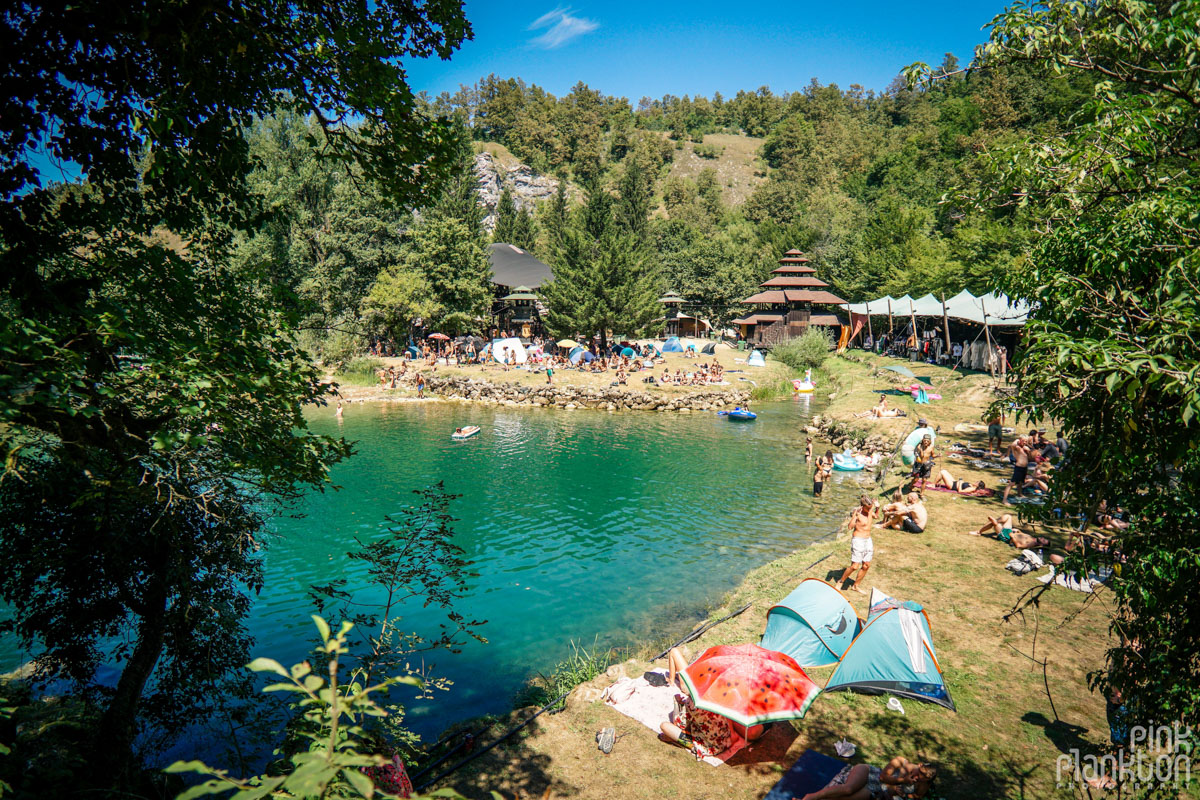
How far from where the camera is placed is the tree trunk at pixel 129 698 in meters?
6.32

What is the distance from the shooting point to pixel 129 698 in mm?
6535

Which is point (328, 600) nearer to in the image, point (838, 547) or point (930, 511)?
point (838, 547)

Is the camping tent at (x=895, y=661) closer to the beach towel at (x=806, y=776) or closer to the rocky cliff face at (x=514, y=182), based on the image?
the beach towel at (x=806, y=776)

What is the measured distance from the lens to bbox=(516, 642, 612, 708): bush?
9.36 m

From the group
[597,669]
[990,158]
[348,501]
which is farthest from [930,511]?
[348,501]

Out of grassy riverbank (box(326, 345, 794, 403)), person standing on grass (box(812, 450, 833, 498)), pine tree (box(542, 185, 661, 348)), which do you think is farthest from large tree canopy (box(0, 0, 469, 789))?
pine tree (box(542, 185, 661, 348))

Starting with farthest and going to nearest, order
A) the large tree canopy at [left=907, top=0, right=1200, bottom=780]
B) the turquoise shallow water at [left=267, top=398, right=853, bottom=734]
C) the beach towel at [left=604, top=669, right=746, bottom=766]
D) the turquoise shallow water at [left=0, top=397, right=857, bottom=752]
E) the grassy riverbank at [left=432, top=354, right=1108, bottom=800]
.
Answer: the turquoise shallow water at [left=267, top=398, right=853, bottom=734]
the turquoise shallow water at [left=0, top=397, right=857, bottom=752]
the beach towel at [left=604, top=669, right=746, bottom=766]
the grassy riverbank at [left=432, top=354, right=1108, bottom=800]
the large tree canopy at [left=907, top=0, right=1200, bottom=780]

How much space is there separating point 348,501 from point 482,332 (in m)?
31.8

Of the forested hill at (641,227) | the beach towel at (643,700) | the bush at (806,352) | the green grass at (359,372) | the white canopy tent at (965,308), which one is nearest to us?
the beach towel at (643,700)

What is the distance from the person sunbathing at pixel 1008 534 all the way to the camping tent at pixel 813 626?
18.1 ft

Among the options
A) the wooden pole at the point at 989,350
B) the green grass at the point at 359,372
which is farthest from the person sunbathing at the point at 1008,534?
the green grass at the point at 359,372

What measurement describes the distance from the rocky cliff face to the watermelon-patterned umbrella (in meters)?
111

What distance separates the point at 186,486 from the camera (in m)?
6.23

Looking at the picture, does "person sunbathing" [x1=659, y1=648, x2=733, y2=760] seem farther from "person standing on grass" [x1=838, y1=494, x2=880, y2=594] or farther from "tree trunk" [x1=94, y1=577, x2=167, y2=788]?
"tree trunk" [x1=94, y1=577, x2=167, y2=788]
